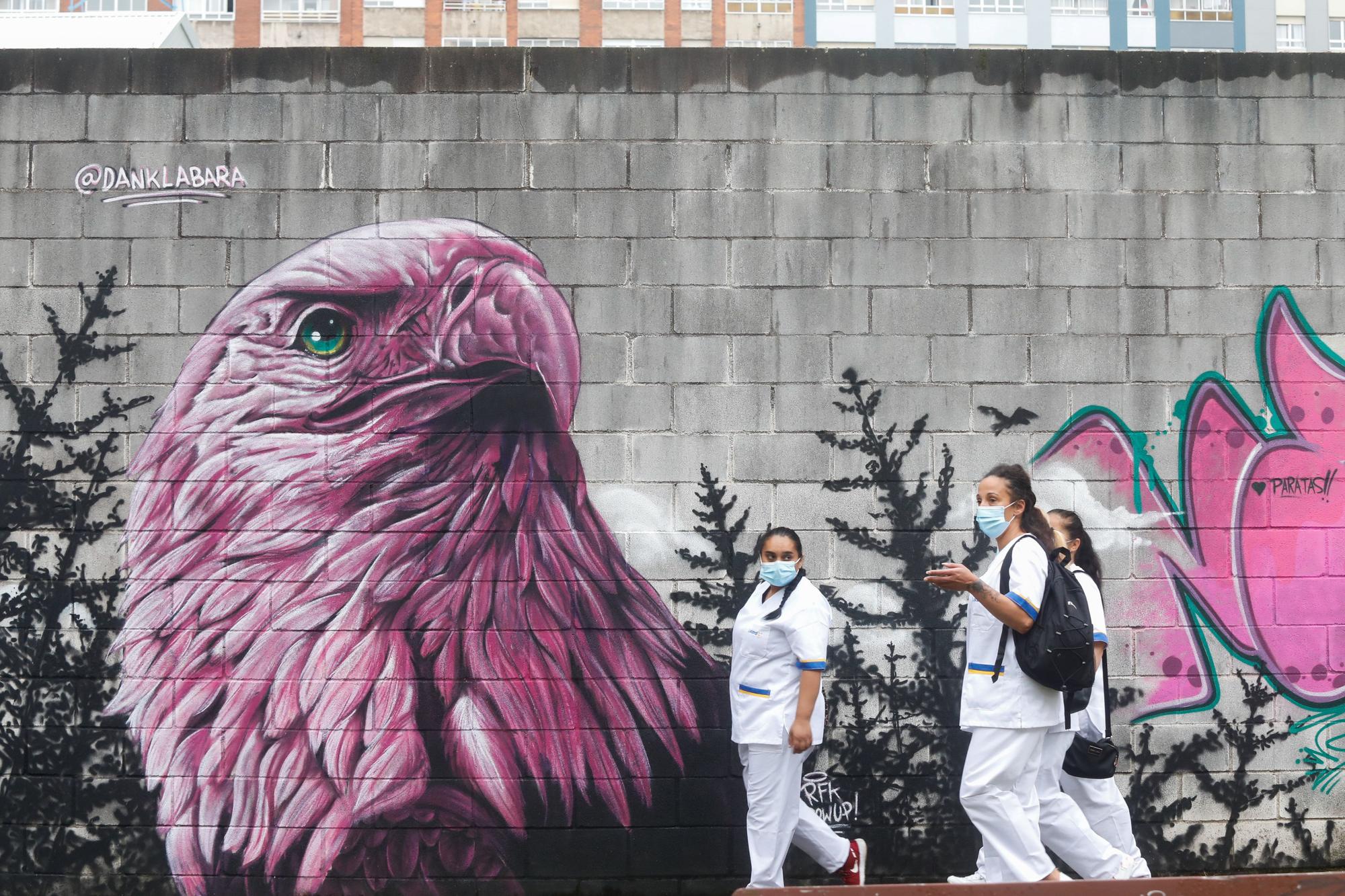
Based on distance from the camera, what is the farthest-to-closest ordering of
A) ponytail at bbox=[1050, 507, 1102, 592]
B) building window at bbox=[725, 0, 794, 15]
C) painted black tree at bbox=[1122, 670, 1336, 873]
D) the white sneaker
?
building window at bbox=[725, 0, 794, 15], painted black tree at bbox=[1122, 670, 1336, 873], ponytail at bbox=[1050, 507, 1102, 592], the white sneaker

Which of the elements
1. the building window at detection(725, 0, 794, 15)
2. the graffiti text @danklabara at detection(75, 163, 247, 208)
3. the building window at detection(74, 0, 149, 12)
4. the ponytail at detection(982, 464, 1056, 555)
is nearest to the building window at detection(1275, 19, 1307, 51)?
the building window at detection(725, 0, 794, 15)

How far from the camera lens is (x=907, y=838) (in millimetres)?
5367

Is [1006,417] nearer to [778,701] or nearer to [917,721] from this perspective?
[917,721]

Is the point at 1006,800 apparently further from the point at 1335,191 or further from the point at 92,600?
the point at 92,600

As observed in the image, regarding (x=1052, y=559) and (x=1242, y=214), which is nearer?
(x=1052, y=559)

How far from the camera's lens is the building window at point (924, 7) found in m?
25.6

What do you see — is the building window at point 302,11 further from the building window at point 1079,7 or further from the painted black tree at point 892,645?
the painted black tree at point 892,645

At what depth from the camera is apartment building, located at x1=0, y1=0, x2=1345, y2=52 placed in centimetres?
2511

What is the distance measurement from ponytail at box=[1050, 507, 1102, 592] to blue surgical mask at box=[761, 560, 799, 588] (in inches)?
51.0

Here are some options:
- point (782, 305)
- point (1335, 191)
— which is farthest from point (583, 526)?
point (1335, 191)

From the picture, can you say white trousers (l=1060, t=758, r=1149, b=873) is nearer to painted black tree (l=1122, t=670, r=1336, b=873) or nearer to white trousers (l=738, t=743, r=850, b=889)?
painted black tree (l=1122, t=670, r=1336, b=873)

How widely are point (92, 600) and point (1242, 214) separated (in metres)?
5.69

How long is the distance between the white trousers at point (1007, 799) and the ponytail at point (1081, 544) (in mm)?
1218

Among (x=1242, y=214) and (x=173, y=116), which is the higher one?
(x=173, y=116)
